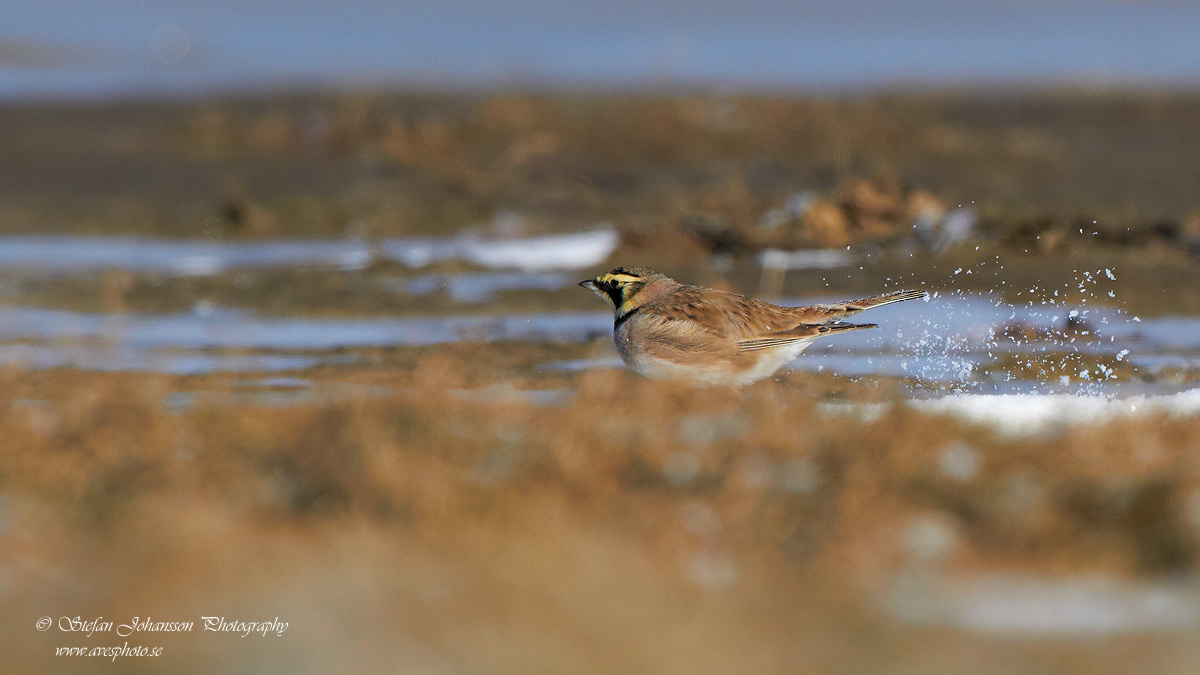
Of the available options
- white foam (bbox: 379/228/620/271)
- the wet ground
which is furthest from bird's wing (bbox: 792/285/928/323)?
white foam (bbox: 379/228/620/271)

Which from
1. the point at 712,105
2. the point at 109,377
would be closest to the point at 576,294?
the point at 109,377

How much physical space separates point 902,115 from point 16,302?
16.3 meters

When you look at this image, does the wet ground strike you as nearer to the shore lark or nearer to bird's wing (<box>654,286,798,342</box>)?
the shore lark

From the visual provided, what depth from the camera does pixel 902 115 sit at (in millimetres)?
24141

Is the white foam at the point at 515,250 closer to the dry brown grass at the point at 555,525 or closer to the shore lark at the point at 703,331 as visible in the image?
the shore lark at the point at 703,331

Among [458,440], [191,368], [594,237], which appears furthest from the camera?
[594,237]

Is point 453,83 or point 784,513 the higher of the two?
point 453,83

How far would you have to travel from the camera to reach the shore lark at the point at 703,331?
23.9 ft

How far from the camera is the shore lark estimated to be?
7277 mm

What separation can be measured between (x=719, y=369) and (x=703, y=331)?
215mm

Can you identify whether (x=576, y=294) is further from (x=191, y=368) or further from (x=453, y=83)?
(x=453, y=83)

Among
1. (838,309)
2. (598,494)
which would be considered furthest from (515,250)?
(598,494)

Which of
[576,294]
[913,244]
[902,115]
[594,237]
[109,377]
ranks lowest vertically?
[109,377]

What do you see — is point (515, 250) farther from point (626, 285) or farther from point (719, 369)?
point (719, 369)
